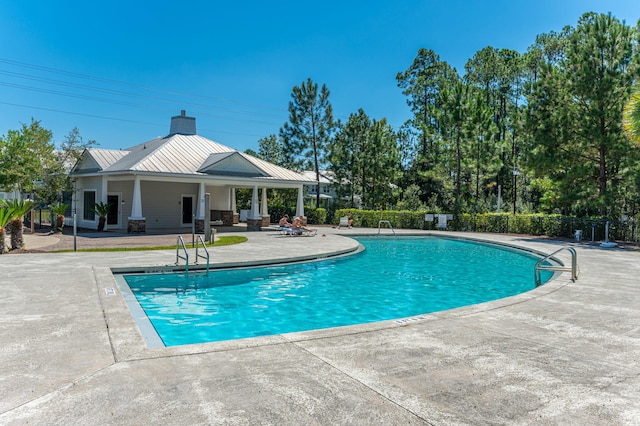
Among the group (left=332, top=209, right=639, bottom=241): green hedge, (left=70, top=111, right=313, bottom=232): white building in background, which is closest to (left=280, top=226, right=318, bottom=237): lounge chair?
(left=70, top=111, right=313, bottom=232): white building in background

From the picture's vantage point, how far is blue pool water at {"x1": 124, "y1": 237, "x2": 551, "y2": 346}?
753 cm

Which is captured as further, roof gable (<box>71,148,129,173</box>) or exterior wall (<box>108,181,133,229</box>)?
exterior wall (<box>108,181,133,229</box>)

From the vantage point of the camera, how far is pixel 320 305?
8.90m

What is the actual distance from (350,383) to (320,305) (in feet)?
16.9

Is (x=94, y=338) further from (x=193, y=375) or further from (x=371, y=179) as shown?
(x=371, y=179)

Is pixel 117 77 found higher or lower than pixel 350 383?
higher

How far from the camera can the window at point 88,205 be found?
77.2 feet

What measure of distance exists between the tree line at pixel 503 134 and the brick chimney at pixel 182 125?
26.4 feet

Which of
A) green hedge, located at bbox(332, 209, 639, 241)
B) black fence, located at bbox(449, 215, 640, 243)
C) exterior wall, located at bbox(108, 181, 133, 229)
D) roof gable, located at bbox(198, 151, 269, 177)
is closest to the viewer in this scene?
black fence, located at bbox(449, 215, 640, 243)

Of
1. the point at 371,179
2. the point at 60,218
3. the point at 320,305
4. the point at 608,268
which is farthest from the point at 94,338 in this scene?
the point at 371,179

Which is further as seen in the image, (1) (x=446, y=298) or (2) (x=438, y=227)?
(2) (x=438, y=227)

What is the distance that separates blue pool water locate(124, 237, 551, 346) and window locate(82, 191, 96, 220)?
605 inches

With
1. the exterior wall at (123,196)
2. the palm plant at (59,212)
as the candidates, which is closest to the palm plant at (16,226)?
the palm plant at (59,212)

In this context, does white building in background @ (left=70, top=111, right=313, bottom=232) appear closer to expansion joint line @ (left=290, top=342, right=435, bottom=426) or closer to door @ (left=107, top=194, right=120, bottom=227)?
door @ (left=107, top=194, right=120, bottom=227)
